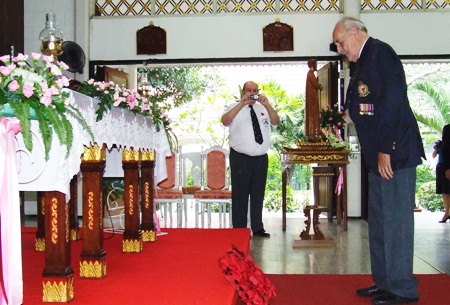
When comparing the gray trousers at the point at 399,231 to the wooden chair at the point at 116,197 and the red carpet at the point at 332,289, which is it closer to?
the red carpet at the point at 332,289

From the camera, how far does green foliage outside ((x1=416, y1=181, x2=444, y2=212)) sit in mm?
11844

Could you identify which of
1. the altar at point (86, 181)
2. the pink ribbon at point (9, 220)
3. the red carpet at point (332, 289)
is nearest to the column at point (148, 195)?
the altar at point (86, 181)

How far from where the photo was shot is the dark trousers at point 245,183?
5523 mm

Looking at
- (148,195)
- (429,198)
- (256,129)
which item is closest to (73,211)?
(148,195)

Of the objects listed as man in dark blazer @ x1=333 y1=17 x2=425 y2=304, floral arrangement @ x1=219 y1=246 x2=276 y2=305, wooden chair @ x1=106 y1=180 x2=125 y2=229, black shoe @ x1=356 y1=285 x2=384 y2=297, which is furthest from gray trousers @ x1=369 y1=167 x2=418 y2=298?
wooden chair @ x1=106 y1=180 x2=125 y2=229

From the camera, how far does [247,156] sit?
557 centimetres

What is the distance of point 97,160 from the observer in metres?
2.87

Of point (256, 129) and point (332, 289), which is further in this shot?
point (256, 129)

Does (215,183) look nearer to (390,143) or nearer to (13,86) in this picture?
(390,143)

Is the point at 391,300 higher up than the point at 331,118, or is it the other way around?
the point at 331,118

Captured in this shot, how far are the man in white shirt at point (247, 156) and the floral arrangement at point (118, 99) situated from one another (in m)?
1.45

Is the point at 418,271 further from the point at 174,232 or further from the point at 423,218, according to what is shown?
the point at 423,218

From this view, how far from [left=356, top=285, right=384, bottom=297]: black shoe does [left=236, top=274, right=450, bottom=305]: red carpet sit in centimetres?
4

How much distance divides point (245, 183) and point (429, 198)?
7600 mm
